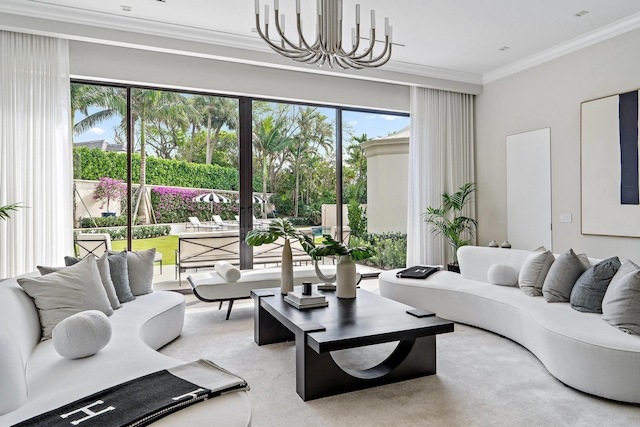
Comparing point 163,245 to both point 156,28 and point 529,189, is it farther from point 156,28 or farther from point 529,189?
point 529,189

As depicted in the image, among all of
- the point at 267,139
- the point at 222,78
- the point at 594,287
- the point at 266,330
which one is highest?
the point at 222,78

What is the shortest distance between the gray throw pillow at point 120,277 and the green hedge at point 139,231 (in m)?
1.78

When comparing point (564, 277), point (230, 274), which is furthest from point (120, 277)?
point (564, 277)

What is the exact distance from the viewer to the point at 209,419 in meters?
1.60

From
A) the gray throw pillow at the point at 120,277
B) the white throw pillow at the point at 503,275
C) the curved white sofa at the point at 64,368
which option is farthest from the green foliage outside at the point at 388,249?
the curved white sofa at the point at 64,368

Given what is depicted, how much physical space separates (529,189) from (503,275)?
214 cm

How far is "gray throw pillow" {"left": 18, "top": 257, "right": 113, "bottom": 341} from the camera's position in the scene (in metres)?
2.55

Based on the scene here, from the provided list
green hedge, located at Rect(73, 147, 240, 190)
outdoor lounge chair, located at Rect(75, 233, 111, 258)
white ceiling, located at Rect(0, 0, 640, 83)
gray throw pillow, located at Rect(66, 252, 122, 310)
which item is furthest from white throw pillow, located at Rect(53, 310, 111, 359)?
green hedge, located at Rect(73, 147, 240, 190)

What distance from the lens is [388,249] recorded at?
22.2 ft

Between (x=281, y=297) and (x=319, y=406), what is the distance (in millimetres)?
1161

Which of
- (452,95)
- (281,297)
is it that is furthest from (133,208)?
(452,95)

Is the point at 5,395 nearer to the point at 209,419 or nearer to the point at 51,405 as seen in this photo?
the point at 51,405

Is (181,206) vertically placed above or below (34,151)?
below

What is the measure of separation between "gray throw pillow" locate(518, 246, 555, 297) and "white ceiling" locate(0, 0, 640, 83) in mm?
2416
